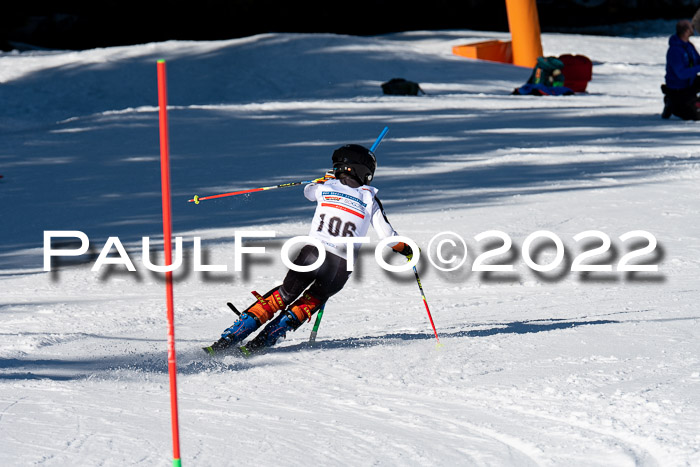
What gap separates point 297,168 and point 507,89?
1008 cm

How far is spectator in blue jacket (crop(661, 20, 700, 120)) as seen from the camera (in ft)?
48.6

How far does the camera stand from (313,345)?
5.96m

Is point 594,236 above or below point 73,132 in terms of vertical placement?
below

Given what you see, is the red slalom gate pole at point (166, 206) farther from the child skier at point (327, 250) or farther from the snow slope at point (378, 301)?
the child skier at point (327, 250)

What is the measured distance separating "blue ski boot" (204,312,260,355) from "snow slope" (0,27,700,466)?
117 mm

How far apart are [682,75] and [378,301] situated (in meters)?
9.41

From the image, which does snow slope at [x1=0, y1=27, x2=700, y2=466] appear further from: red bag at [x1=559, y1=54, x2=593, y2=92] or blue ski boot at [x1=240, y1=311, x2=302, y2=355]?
red bag at [x1=559, y1=54, x2=593, y2=92]

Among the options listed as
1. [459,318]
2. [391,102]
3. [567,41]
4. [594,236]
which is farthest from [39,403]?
[567,41]

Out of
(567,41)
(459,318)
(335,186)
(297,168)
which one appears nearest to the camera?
(335,186)

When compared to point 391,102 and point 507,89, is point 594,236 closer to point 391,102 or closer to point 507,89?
point 391,102

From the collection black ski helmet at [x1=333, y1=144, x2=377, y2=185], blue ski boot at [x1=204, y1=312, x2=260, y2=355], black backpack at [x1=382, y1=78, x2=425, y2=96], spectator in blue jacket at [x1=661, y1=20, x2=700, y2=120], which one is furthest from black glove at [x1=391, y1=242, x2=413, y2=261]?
black backpack at [x1=382, y1=78, x2=425, y2=96]

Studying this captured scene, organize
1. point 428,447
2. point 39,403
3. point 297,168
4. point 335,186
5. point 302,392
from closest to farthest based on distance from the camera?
point 428,447 → point 39,403 → point 302,392 → point 335,186 → point 297,168

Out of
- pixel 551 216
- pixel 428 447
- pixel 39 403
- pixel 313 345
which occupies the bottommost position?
pixel 428 447

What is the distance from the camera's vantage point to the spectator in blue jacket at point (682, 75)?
1483 centimetres
